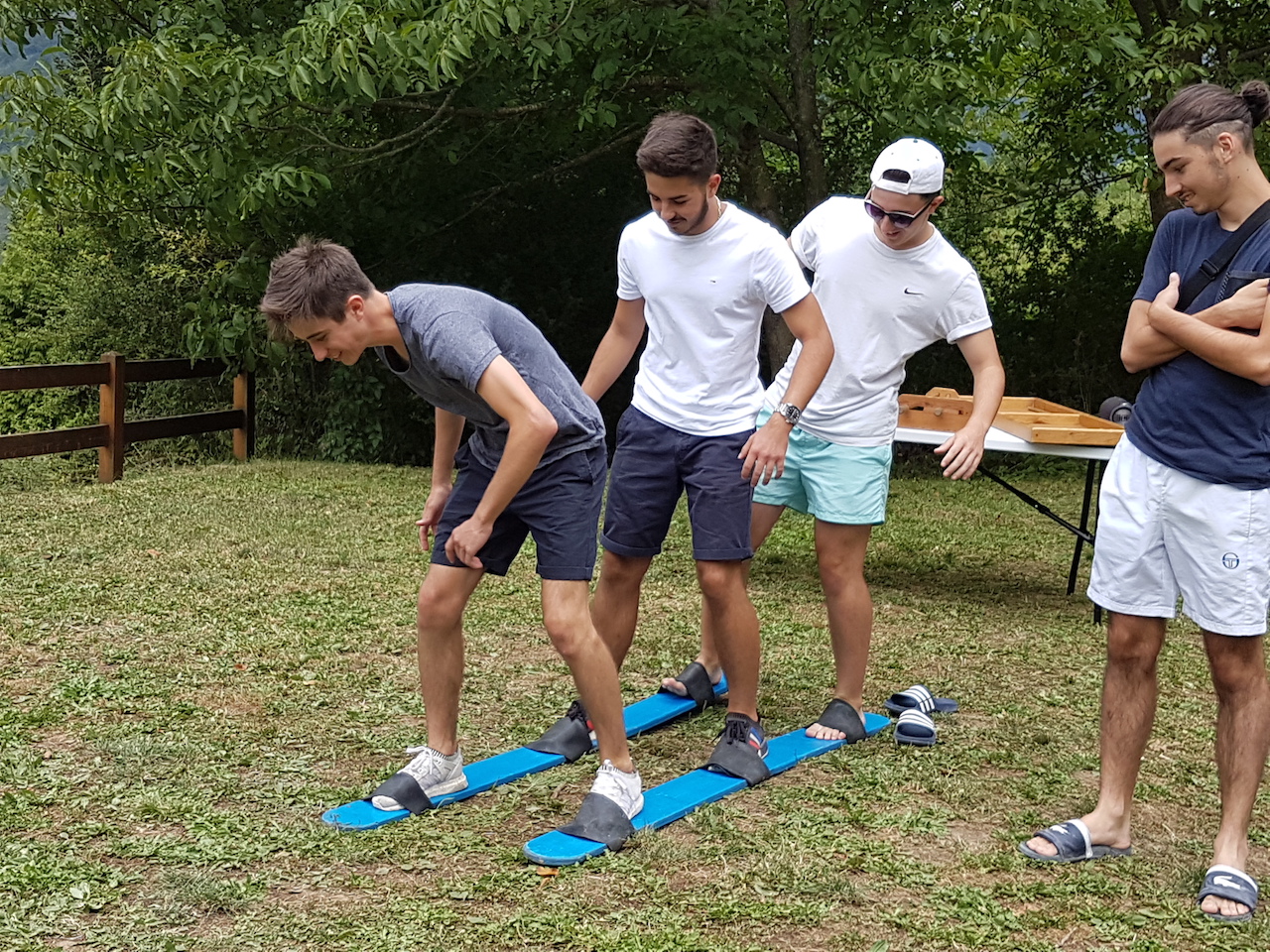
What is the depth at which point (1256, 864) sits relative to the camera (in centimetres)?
359

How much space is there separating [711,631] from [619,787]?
1.26 metres

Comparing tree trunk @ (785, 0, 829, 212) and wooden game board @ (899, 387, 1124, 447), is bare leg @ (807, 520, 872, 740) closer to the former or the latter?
wooden game board @ (899, 387, 1124, 447)

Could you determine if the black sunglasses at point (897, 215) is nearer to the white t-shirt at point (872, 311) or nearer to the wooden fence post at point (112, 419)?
the white t-shirt at point (872, 311)

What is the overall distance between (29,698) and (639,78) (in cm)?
770

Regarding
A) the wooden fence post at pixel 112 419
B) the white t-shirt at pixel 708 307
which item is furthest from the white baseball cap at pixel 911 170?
the wooden fence post at pixel 112 419

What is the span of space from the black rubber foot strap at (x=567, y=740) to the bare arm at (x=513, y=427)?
1.21m

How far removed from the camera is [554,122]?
11.9 m

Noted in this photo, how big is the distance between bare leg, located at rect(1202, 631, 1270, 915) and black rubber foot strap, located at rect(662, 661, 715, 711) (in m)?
1.96

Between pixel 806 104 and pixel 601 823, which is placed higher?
pixel 806 104

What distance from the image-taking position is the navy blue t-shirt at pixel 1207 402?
321cm

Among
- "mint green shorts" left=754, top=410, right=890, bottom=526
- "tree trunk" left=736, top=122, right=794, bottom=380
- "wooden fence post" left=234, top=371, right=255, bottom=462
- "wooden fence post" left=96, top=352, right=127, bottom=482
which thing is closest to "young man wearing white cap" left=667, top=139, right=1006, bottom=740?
"mint green shorts" left=754, top=410, right=890, bottom=526

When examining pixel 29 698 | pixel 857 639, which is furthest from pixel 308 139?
pixel 857 639

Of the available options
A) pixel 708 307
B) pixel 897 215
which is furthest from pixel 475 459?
pixel 897 215

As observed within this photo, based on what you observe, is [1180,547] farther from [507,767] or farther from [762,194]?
[762,194]
